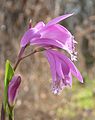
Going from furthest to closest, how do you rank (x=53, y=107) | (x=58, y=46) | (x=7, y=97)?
(x=53, y=107)
(x=7, y=97)
(x=58, y=46)

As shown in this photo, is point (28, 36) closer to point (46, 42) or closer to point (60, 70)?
point (46, 42)

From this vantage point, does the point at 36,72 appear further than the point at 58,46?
Yes

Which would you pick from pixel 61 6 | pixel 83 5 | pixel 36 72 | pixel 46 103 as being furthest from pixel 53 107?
pixel 83 5

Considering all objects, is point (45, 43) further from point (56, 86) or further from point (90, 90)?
point (90, 90)

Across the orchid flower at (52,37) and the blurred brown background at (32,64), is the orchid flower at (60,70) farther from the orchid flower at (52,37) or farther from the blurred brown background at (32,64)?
the blurred brown background at (32,64)

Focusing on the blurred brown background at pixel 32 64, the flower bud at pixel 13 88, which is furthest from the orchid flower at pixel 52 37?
the blurred brown background at pixel 32 64

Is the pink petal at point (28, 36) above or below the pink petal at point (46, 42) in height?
above

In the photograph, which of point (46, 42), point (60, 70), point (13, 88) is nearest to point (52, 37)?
point (46, 42)

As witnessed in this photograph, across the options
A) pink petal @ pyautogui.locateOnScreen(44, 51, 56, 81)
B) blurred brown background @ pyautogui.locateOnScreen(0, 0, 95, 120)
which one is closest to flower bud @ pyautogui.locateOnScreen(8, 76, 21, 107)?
pink petal @ pyautogui.locateOnScreen(44, 51, 56, 81)
